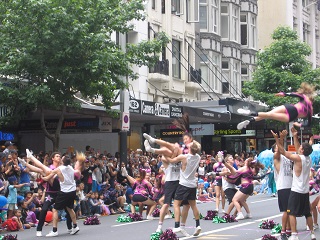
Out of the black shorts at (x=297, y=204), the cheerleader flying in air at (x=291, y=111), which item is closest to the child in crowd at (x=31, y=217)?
the black shorts at (x=297, y=204)

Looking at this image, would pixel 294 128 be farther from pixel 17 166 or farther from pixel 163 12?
pixel 163 12

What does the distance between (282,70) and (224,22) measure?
6.35 meters

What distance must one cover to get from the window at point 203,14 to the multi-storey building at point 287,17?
1409 cm

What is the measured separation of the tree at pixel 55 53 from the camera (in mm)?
23812

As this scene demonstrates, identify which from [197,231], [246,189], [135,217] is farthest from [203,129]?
[197,231]

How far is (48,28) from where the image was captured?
77.9ft

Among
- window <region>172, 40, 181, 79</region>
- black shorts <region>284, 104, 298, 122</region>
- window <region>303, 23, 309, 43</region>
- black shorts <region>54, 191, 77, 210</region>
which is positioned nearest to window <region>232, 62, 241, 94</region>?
window <region>172, 40, 181, 79</region>

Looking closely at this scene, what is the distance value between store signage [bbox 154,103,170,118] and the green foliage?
6246 mm

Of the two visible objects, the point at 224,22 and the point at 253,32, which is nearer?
the point at 224,22

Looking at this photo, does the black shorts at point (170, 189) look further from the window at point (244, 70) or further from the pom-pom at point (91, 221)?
the window at point (244, 70)

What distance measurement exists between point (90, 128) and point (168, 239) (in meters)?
14.3

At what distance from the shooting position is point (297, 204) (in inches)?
583

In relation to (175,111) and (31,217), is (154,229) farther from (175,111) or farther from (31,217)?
(175,111)

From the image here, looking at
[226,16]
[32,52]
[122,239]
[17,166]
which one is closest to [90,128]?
[32,52]
